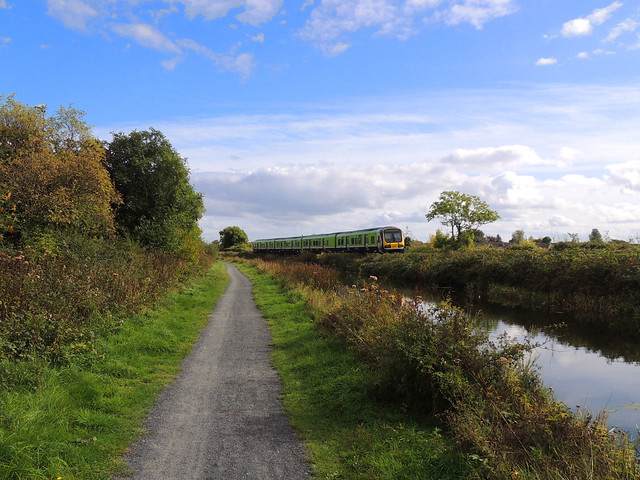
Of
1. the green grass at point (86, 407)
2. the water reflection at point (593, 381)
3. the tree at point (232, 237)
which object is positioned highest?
the tree at point (232, 237)

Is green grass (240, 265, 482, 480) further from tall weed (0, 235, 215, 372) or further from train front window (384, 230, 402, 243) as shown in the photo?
train front window (384, 230, 402, 243)

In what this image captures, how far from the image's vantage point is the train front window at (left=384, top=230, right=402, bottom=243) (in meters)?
40.9

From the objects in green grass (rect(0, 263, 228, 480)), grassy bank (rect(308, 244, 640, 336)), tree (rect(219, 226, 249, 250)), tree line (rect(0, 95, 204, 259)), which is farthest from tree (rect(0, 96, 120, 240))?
tree (rect(219, 226, 249, 250))

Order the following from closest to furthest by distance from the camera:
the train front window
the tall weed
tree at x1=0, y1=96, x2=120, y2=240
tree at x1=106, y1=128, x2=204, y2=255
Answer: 1. the tall weed
2. tree at x1=0, y1=96, x2=120, y2=240
3. tree at x1=106, y1=128, x2=204, y2=255
4. the train front window

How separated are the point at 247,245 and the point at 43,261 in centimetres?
9852

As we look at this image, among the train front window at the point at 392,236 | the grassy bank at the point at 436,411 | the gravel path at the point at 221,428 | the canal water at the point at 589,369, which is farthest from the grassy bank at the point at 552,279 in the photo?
the gravel path at the point at 221,428

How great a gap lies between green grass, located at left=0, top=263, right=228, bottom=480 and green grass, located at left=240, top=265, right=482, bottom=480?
2113mm

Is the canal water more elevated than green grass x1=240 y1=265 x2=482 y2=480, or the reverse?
green grass x1=240 y1=265 x2=482 y2=480

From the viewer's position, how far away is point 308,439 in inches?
201

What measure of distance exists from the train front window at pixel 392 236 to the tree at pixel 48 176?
88.0 feet

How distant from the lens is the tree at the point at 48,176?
1420 cm

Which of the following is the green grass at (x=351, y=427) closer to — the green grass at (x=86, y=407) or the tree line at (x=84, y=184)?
the green grass at (x=86, y=407)

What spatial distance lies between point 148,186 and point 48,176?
8.37 m

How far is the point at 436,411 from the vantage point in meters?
5.55
